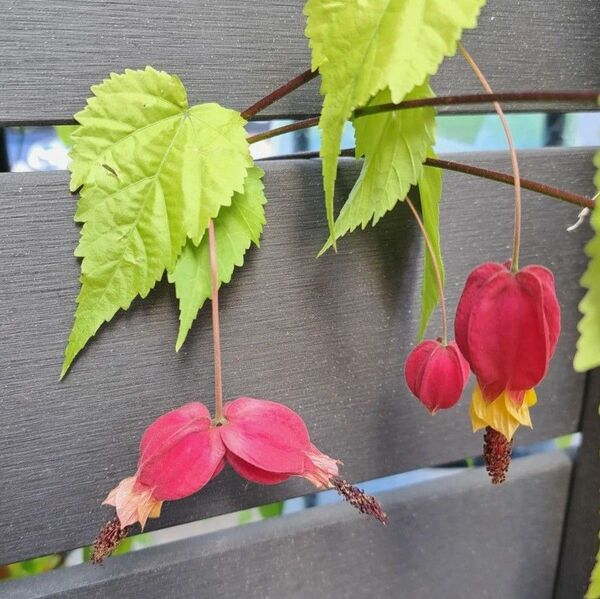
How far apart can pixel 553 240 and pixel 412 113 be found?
196 mm

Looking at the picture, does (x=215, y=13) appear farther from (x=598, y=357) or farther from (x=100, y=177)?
(x=598, y=357)

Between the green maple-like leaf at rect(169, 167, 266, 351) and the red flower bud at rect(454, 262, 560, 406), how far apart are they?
4.3 inches

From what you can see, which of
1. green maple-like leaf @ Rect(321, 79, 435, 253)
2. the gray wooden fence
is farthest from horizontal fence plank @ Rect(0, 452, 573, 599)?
green maple-like leaf @ Rect(321, 79, 435, 253)

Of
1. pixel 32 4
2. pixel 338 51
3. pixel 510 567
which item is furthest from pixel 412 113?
pixel 510 567

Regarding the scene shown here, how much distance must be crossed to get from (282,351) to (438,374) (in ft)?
0.31

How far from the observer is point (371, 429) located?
376 millimetres

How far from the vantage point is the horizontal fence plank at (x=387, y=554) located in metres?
0.35

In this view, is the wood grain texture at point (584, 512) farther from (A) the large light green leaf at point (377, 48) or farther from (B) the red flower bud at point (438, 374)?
(A) the large light green leaf at point (377, 48)

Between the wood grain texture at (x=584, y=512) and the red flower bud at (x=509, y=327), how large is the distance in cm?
23

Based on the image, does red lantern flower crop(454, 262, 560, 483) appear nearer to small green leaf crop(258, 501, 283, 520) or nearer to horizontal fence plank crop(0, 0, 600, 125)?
horizontal fence plank crop(0, 0, 600, 125)

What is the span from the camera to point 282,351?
0.33 m

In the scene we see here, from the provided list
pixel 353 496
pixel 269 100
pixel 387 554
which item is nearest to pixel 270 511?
pixel 387 554

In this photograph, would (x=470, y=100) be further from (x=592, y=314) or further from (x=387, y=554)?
(x=387, y=554)

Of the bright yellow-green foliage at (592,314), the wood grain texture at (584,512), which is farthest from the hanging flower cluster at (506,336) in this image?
the wood grain texture at (584,512)
